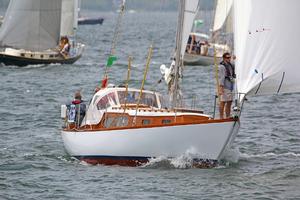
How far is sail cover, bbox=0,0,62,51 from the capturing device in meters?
59.3

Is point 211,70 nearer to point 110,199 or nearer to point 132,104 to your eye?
point 132,104

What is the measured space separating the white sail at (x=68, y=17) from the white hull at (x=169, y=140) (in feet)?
124

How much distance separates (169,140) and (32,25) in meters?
34.2

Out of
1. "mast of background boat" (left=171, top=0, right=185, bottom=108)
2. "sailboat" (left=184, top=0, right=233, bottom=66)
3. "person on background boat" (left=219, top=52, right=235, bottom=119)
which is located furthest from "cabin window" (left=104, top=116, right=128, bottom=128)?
"sailboat" (left=184, top=0, right=233, bottom=66)

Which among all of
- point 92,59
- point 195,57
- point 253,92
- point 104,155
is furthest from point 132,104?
point 92,59

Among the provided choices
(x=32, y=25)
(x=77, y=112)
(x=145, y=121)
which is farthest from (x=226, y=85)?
(x=32, y=25)

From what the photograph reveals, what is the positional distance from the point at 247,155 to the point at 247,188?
190 inches

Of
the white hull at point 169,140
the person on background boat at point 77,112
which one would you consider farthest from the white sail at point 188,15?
the person on background boat at point 77,112

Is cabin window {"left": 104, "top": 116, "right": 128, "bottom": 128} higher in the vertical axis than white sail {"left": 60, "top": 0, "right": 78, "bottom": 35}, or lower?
lower

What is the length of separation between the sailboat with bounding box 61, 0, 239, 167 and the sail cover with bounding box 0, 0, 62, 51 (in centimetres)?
3032

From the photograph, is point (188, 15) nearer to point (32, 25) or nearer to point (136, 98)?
point (136, 98)

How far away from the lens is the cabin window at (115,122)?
2753 centimetres

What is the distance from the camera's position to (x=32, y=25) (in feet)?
196

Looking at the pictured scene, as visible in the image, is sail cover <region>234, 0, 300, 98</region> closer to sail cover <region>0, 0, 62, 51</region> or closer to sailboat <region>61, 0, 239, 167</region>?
sailboat <region>61, 0, 239, 167</region>
